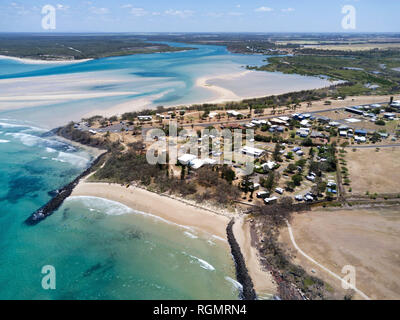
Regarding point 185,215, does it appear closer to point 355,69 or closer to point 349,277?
point 349,277

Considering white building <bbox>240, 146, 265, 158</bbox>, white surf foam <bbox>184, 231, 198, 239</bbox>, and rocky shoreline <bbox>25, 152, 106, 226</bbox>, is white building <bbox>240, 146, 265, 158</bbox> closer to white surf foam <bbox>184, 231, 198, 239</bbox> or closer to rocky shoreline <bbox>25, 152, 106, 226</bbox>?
white surf foam <bbox>184, 231, 198, 239</bbox>

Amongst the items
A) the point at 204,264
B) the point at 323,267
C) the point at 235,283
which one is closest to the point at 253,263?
the point at 235,283

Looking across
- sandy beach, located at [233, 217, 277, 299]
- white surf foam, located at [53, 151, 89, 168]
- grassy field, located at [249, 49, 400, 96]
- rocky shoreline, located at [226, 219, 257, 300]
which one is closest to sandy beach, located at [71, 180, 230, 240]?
rocky shoreline, located at [226, 219, 257, 300]

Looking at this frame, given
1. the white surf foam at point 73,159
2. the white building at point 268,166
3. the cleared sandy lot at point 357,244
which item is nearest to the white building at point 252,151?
the white building at point 268,166

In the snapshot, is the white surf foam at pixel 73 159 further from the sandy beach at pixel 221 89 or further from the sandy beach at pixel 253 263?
the sandy beach at pixel 221 89
